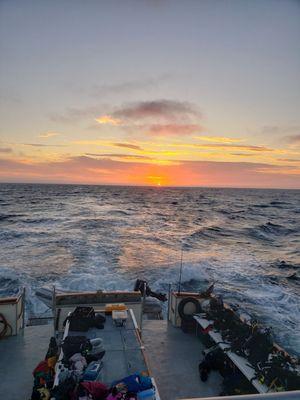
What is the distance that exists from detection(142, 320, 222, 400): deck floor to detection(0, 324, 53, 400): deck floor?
2730 mm

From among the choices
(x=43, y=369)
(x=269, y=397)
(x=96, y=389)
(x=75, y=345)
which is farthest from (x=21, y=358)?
(x=269, y=397)

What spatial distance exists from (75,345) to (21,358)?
3178 millimetres

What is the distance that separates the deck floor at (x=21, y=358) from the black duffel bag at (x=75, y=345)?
178 cm

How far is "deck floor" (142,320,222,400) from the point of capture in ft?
24.6

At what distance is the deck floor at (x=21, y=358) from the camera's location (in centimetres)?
725

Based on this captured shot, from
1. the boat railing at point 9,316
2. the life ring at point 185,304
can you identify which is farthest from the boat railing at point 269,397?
the boat railing at point 9,316

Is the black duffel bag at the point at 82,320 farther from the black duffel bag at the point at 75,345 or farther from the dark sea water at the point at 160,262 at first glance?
the dark sea water at the point at 160,262

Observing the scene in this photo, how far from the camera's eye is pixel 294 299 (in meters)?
18.3

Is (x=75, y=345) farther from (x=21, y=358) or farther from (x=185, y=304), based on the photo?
(x=185, y=304)

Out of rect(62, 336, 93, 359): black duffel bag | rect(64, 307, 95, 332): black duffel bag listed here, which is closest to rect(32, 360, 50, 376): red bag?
rect(64, 307, 95, 332): black duffel bag

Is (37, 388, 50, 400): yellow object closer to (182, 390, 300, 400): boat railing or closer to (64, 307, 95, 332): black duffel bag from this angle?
(64, 307, 95, 332): black duffel bag

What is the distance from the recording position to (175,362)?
866cm

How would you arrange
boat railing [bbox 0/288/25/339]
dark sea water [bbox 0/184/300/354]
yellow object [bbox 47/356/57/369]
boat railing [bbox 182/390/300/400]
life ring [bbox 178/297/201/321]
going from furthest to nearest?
dark sea water [bbox 0/184/300/354], life ring [bbox 178/297/201/321], boat railing [bbox 0/288/25/339], yellow object [bbox 47/356/57/369], boat railing [bbox 182/390/300/400]

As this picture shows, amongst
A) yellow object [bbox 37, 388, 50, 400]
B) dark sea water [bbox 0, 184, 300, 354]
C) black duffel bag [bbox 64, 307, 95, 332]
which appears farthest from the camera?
dark sea water [bbox 0, 184, 300, 354]
